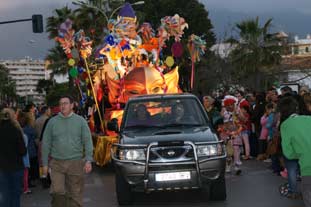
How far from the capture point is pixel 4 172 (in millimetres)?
8023

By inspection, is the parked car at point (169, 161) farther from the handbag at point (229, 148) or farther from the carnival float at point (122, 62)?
the carnival float at point (122, 62)

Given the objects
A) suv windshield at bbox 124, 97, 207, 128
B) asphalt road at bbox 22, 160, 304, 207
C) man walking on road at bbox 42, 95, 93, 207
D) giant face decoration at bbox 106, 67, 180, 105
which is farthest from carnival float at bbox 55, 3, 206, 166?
man walking on road at bbox 42, 95, 93, 207

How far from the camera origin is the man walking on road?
24.5ft

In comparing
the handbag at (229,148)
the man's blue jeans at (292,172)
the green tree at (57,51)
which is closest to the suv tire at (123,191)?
the man's blue jeans at (292,172)

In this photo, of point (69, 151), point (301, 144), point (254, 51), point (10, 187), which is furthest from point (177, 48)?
point (254, 51)

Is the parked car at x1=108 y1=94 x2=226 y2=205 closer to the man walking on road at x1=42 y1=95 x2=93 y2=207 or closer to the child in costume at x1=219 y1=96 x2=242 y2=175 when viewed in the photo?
the man walking on road at x1=42 y1=95 x2=93 y2=207

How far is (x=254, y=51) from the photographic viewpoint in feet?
137

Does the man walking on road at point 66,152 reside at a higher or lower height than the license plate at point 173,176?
higher

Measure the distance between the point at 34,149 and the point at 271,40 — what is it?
32.2 meters

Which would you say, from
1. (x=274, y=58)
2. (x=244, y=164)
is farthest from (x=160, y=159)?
(x=274, y=58)

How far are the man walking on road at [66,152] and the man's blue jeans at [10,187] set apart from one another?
0.74m

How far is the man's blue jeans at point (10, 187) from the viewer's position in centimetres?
Result: 808

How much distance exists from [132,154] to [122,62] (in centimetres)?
807

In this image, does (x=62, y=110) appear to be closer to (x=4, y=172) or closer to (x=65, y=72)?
(x=4, y=172)
